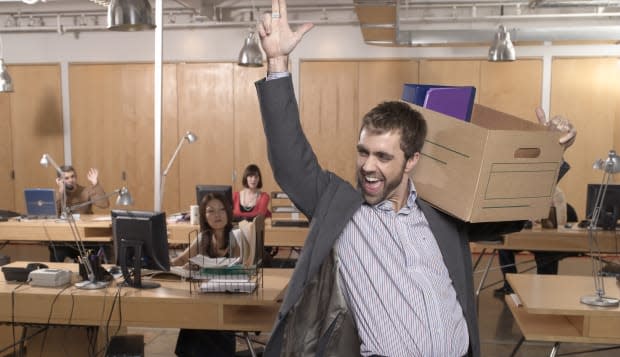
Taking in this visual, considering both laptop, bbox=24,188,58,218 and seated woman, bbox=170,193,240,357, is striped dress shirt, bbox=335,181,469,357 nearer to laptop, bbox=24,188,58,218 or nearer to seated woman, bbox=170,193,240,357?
seated woman, bbox=170,193,240,357

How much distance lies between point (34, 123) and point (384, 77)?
16.8 feet

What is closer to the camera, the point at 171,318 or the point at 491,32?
the point at 171,318

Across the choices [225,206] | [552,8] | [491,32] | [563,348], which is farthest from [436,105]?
[552,8]

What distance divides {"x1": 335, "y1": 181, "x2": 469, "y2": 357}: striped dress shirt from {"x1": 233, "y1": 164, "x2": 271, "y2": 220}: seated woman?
454 centimetres

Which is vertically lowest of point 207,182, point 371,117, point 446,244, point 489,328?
point 489,328

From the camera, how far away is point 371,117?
179 centimetres

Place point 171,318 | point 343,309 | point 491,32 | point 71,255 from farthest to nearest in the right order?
point 491,32 → point 71,255 → point 171,318 → point 343,309

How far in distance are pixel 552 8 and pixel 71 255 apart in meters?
6.67

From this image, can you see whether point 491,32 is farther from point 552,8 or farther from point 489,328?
point 489,328

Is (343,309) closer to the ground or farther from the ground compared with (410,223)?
closer to the ground

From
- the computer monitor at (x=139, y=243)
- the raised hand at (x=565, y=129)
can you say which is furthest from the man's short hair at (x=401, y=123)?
the computer monitor at (x=139, y=243)

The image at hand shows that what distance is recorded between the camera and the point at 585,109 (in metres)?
8.64

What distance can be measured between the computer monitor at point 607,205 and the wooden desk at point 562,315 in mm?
2087

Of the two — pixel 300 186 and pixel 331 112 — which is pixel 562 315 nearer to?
pixel 300 186
